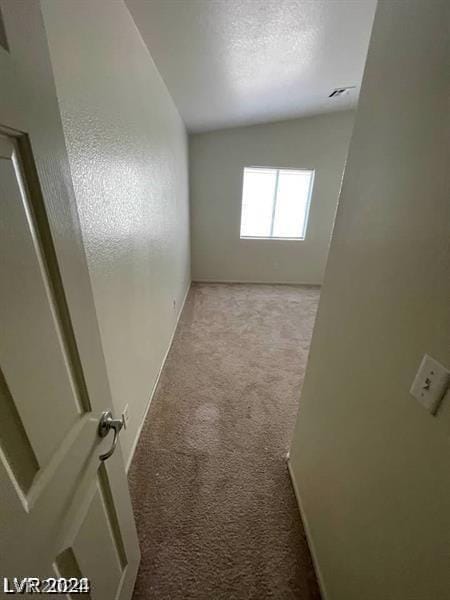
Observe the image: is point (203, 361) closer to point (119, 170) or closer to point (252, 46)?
point (119, 170)

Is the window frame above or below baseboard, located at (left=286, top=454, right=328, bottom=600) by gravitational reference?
above

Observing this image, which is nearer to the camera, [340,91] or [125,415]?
[125,415]

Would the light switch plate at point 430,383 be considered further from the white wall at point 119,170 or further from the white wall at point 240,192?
the white wall at point 240,192

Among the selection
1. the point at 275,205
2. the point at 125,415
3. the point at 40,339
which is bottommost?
the point at 125,415

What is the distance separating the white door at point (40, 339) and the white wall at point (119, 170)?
458 millimetres

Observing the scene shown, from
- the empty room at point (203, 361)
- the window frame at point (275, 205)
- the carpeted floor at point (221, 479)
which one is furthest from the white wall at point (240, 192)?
the carpeted floor at point (221, 479)

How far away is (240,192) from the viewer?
420 cm

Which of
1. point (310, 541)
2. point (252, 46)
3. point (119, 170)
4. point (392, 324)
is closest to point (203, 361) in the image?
point (310, 541)

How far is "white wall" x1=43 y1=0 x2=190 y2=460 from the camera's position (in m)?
0.92

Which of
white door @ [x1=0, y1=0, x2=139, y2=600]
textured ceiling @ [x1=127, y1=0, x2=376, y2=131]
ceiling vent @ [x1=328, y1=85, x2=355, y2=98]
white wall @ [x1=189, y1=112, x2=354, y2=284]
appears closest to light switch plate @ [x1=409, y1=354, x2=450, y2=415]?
white door @ [x1=0, y1=0, x2=139, y2=600]

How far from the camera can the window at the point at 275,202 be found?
13.9 feet

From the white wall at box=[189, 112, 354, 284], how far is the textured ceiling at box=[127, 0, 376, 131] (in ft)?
3.91

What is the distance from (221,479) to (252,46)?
2.63 metres

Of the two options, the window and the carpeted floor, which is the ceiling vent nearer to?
the window
